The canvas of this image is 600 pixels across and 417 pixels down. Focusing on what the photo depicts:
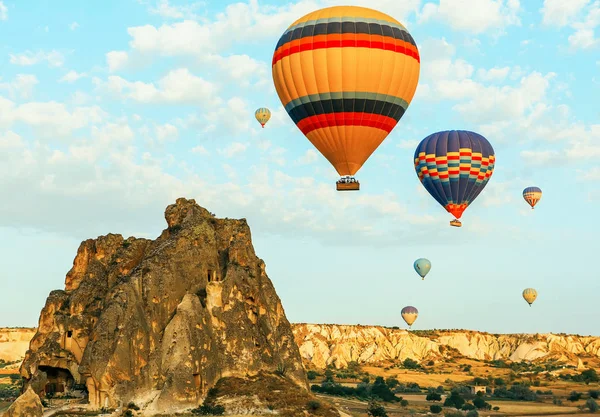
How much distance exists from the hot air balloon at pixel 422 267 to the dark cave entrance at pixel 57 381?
6289cm

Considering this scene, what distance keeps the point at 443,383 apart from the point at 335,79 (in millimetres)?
67574

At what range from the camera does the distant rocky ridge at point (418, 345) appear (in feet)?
468

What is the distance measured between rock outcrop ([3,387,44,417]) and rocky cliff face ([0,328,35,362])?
309 ft

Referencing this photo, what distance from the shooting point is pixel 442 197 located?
252 feet

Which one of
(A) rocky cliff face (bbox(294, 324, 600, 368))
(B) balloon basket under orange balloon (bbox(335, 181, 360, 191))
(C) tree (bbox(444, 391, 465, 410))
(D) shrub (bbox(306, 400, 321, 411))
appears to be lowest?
(C) tree (bbox(444, 391, 465, 410))

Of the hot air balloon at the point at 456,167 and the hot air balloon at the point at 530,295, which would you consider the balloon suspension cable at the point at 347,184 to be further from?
the hot air balloon at the point at 530,295

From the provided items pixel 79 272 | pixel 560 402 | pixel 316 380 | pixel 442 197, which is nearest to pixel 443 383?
pixel 316 380

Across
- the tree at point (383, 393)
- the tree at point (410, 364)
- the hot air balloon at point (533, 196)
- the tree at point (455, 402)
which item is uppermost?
the hot air balloon at point (533, 196)

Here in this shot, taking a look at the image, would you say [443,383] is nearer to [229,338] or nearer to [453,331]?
[453,331]

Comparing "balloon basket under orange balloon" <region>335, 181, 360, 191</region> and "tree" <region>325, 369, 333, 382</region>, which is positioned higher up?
"balloon basket under orange balloon" <region>335, 181, 360, 191</region>

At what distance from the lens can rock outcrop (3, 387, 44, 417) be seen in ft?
167

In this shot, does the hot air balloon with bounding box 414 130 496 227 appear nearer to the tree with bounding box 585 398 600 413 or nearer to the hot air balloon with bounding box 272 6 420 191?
the hot air balloon with bounding box 272 6 420 191

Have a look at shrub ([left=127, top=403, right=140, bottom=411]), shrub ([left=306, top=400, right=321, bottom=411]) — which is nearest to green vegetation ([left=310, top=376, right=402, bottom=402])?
→ shrub ([left=306, top=400, right=321, bottom=411])

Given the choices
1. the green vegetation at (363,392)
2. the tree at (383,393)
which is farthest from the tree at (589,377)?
the green vegetation at (363,392)
